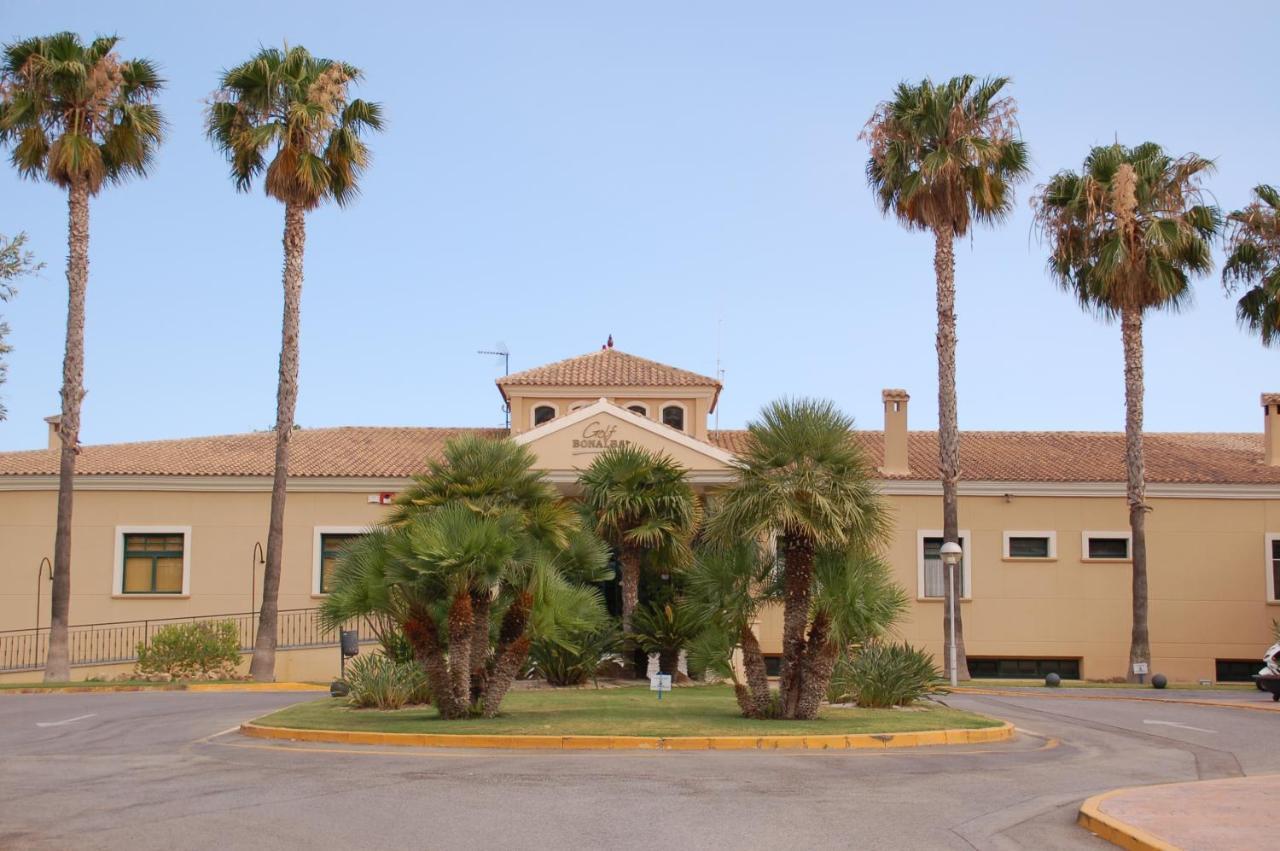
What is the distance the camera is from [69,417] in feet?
98.1

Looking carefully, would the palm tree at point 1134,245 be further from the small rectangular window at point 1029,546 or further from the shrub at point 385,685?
the shrub at point 385,685

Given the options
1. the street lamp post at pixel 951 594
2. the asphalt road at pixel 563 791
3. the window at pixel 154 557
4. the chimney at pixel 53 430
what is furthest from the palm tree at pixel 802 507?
the chimney at pixel 53 430

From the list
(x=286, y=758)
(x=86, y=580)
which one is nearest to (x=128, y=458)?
(x=86, y=580)

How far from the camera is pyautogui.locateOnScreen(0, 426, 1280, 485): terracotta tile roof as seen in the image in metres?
36.2

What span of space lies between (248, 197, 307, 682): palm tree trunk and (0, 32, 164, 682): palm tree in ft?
12.8

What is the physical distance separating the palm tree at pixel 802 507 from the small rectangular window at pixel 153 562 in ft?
73.5

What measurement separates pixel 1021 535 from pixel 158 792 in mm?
28568

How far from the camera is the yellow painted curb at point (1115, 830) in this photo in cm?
871

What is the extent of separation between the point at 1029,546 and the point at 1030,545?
0.04 metres

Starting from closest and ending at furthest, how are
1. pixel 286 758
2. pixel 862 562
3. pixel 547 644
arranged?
1. pixel 286 758
2. pixel 862 562
3. pixel 547 644

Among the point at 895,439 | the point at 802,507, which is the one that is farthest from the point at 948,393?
the point at 802,507

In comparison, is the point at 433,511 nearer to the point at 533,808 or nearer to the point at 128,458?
the point at 533,808

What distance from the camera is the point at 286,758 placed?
1395 cm

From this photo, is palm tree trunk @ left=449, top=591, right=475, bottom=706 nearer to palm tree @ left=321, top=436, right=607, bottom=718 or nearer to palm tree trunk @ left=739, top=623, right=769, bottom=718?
palm tree @ left=321, top=436, right=607, bottom=718
